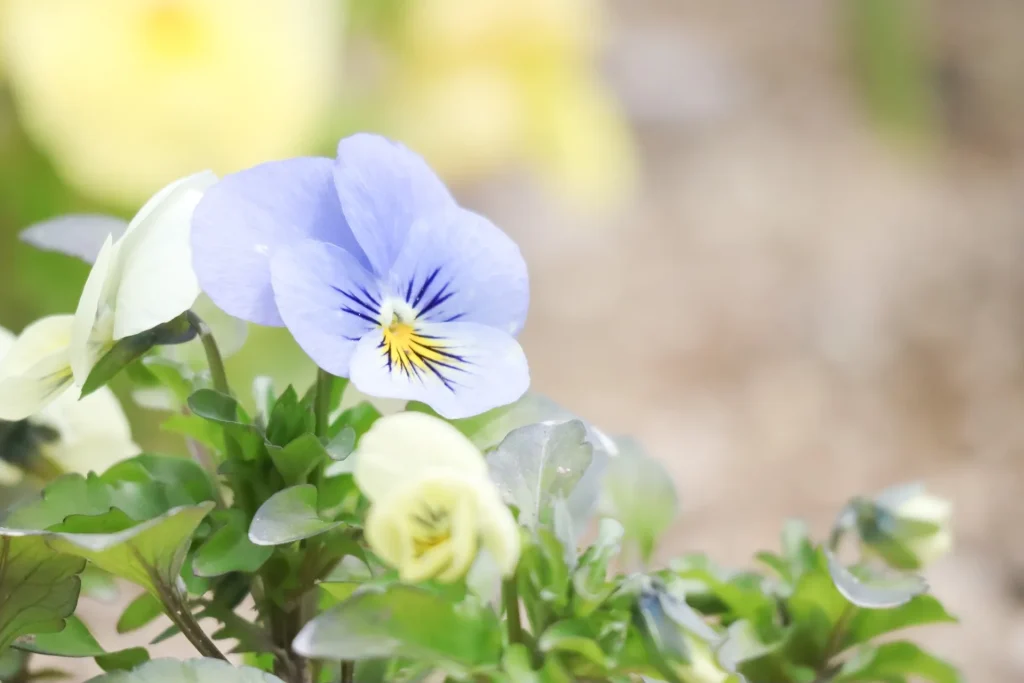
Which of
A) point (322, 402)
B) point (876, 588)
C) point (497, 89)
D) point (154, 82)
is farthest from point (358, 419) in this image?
point (497, 89)

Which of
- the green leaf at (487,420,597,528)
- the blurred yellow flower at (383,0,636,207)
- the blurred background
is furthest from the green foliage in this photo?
the blurred yellow flower at (383,0,636,207)

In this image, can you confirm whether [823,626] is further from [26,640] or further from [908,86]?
[908,86]

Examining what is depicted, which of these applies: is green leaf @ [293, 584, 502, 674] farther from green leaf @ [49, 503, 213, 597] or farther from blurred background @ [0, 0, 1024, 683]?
blurred background @ [0, 0, 1024, 683]

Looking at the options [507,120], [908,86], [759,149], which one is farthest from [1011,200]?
[507,120]

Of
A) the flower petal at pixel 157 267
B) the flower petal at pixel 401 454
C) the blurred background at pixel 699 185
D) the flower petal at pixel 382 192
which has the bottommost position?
the blurred background at pixel 699 185

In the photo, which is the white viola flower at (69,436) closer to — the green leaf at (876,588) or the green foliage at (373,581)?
the green foliage at (373,581)

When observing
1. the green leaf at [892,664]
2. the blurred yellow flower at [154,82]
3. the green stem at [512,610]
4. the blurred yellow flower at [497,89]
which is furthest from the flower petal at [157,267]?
the blurred yellow flower at [497,89]

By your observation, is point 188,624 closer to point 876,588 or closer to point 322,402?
point 322,402

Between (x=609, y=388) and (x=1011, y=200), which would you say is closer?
(x=609, y=388)
